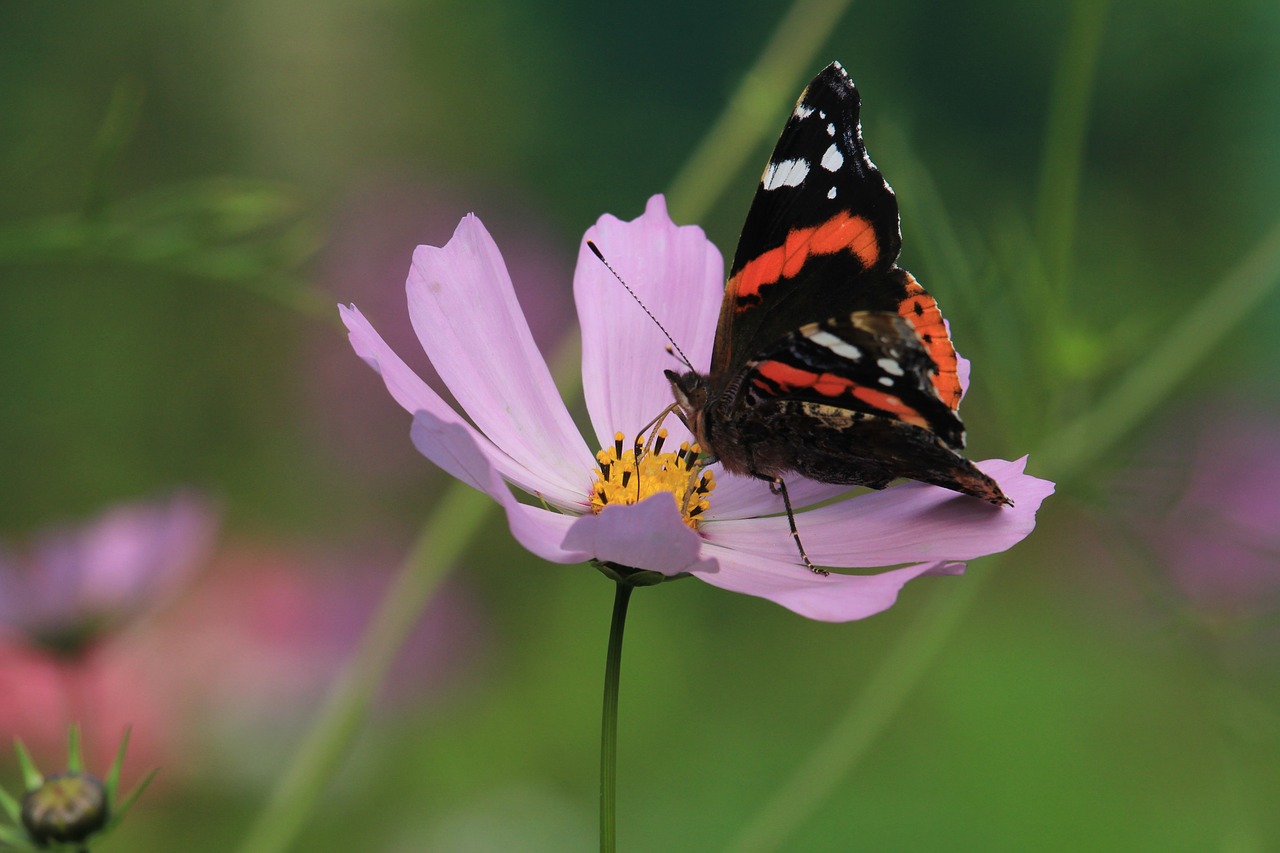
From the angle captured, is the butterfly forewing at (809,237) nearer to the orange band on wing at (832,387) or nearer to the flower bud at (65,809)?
the orange band on wing at (832,387)

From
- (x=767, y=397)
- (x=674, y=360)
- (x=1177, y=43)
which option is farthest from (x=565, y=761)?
(x=1177, y=43)

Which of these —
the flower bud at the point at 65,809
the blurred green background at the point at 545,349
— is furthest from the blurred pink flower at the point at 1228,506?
the flower bud at the point at 65,809

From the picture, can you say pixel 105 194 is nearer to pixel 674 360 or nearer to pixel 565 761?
pixel 674 360

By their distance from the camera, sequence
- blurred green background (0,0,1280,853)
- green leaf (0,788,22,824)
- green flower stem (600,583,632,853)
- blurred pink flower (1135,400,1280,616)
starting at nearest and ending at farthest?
green flower stem (600,583,632,853), green leaf (0,788,22,824), blurred green background (0,0,1280,853), blurred pink flower (1135,400,1280,616)

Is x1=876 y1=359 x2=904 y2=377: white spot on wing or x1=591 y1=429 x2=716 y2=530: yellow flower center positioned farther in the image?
x1=591 y1=429 x2=716 y2=530: yellow flower center

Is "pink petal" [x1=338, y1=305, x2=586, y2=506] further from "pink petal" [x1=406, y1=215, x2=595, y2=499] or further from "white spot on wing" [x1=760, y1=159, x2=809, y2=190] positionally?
"white spot on wing" [x1=760, y1=159, x2=809, y2=190]

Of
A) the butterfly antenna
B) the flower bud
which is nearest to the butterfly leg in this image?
the butterfly antenna
